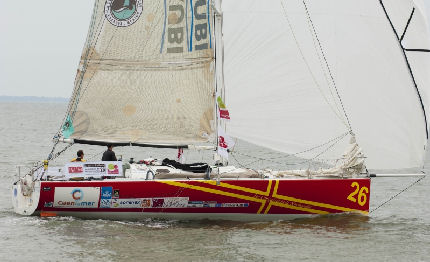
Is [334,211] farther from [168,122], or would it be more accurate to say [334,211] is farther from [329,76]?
[168,122]

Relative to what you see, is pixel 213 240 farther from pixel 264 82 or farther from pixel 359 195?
pixel 264 82

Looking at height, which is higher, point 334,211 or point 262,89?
point 262,89

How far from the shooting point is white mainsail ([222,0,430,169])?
20.5 m

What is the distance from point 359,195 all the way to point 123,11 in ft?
27.1

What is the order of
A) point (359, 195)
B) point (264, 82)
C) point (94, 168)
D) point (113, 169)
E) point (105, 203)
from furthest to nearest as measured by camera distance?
1. point (264, 82)
2. point (359, 195)
3. point (113, 169)
4. point (94, 168)
5. point (105, 203)

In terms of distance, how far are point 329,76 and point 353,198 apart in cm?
346

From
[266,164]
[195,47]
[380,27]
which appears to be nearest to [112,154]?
[195,47]

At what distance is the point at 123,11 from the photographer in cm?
2086

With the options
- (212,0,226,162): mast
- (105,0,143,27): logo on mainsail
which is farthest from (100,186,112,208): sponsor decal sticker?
(105,0,143,27): logo on mainsail

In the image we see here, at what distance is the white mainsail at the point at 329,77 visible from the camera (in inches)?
806

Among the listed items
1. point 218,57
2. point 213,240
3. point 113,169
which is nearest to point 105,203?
point 113,169

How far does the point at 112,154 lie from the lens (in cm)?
2078

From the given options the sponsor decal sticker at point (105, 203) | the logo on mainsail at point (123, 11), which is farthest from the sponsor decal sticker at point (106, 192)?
the logo on mainsail at point (123, 11)

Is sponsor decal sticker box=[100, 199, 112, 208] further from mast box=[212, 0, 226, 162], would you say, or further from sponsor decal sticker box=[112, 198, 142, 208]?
mast box=[212, 0, 226, 162]
